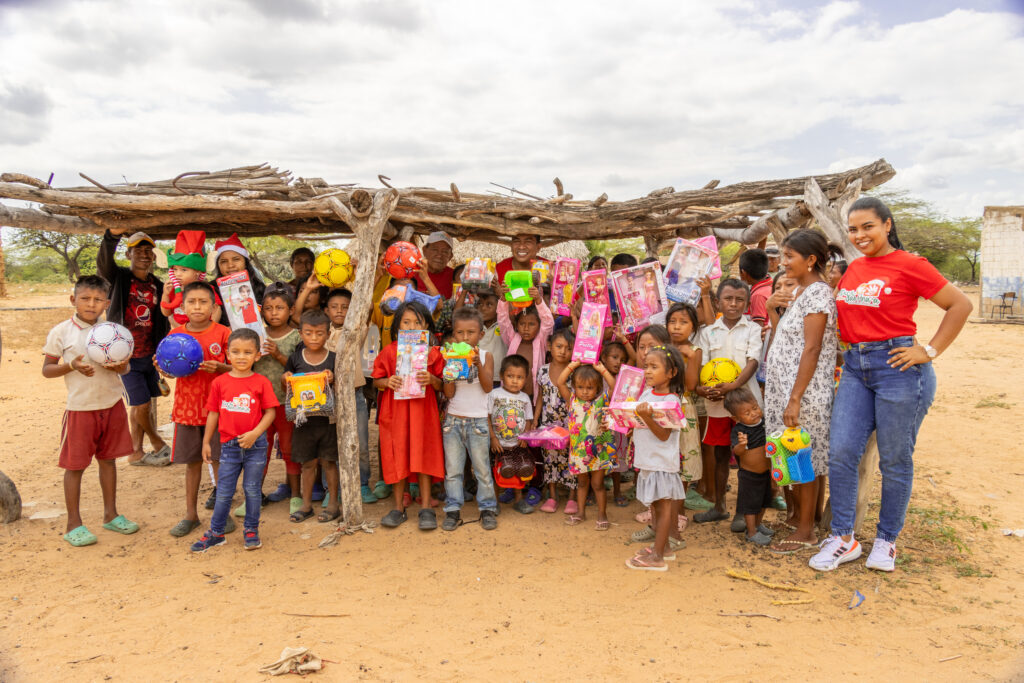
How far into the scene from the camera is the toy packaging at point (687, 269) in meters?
4.70

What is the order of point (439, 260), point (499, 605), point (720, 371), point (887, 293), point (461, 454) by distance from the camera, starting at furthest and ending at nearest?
point (439, 260) < point (461, 454) < point (720, 371) < point (499, 605) < point (887, 293)

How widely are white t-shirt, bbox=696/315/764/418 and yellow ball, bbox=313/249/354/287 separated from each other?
→ 2866 mm

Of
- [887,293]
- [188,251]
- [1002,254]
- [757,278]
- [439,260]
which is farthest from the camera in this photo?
[1002,254]

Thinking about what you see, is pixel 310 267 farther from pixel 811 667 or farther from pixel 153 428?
pixel 811 667

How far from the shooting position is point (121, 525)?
4637 millimetres

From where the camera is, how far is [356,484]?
15.2 ft

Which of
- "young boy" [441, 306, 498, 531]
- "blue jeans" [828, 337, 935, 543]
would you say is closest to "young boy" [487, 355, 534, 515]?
"young boy" [441, 306, 498, 531]

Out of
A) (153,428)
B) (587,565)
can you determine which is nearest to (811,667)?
(587,565)

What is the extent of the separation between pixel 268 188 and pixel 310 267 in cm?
107

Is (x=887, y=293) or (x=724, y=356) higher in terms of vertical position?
(x=887, y=293)

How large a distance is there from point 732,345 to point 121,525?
15.8 ft

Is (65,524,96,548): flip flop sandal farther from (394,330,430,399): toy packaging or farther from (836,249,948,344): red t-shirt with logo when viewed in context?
(836,249,948,344): red t-shirt with logo

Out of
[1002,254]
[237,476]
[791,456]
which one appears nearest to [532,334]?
[791,456]

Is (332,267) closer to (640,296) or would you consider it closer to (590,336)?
(590,336)
